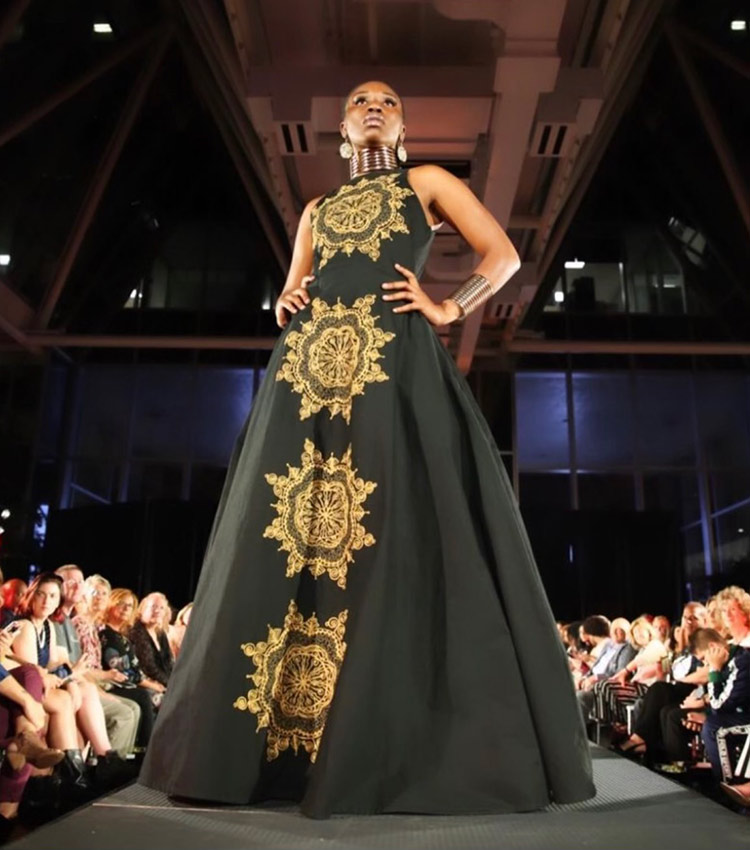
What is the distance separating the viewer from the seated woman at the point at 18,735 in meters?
2.98

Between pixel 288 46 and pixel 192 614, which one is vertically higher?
pixel 288 46

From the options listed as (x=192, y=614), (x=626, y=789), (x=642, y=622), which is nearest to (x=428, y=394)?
(x=192, y=614)

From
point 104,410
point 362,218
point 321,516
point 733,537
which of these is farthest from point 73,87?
point 733,537

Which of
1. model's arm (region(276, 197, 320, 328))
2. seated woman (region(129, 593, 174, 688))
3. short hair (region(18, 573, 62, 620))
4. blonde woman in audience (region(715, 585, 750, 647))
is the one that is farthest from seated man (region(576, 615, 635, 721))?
model's arm (region(276, 197, 320, 328))

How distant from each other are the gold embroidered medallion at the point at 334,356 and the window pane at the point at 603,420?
8.32 meters

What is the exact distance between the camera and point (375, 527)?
151cm

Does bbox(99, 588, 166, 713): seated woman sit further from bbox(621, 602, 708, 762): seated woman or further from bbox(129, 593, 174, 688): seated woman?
bbox(621, 602, 708, 762): seated woman

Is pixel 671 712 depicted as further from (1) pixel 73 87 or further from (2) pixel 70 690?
(1) pixel 73 87

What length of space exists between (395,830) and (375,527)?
0.52 metres

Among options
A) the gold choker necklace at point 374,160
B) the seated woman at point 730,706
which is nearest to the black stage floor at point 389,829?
the gold choker necklace at point 374,160

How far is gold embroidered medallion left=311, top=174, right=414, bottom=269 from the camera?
6.04 ft

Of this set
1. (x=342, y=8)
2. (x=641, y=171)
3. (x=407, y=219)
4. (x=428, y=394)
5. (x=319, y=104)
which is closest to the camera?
(x=428, y=394)

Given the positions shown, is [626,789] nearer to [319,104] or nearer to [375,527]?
[375,527]

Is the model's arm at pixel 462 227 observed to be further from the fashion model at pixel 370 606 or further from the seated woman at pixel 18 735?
the seated woman at pixel 18 735
